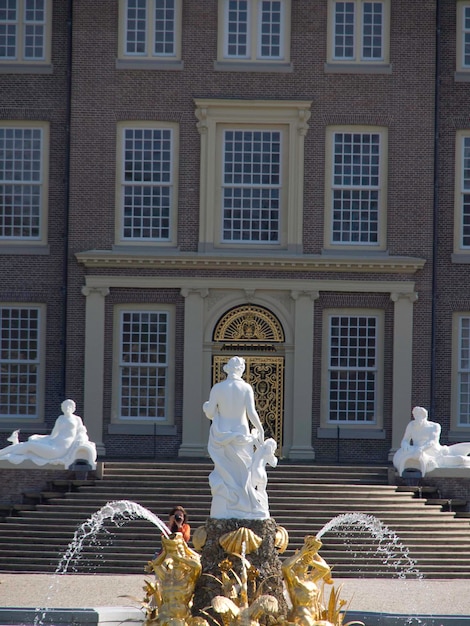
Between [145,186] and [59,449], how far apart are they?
24.9 ft

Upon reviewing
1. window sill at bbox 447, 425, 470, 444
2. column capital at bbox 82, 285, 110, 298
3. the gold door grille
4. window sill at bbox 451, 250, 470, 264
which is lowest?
window sill at bbox 447, 425, 470, 444

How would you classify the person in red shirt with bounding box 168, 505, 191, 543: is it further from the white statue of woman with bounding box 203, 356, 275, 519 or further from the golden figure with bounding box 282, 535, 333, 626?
the golden figure with bounding box 282, 535, 333, 626

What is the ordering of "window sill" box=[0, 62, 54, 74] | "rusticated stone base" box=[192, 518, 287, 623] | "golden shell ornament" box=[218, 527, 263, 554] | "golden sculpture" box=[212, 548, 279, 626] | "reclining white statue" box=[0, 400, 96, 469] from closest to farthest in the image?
"golden sculpture" box=[212, 548, 279, 626] < "rusticated stone base" box=[192, 518, 287, 623] < "golden shell ornament" box=[218, 527, 263, 554] < "reclining white statue" box=[0, 400, 96, 469] < "window sill" box=[0, 62, 54, 74]

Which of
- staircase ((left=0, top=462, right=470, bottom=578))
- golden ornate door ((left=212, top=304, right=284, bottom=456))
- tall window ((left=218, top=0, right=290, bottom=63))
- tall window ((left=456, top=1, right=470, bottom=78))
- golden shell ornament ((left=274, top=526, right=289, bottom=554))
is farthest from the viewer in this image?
tall window ((left=456, top=1, right=470, bottom=78))

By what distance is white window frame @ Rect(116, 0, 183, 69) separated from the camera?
35500 mm

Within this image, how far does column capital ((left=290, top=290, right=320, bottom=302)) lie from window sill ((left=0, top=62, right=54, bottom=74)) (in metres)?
7.40

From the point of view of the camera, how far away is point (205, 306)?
3534 centimetres

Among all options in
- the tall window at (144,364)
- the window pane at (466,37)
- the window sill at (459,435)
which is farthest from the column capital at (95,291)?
the window pane at (466,37)

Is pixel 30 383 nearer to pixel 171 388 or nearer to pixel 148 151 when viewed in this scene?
pixel 171 388

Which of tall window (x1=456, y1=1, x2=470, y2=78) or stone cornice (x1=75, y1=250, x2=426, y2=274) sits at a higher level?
tall window (x1=456, y1=1, x2=470, y2=78)

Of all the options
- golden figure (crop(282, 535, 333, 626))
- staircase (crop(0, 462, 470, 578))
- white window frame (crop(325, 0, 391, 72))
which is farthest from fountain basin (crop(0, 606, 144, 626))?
white window frame (crop(325, 0, 391, 72))

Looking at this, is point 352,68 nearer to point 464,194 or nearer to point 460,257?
point 464,194

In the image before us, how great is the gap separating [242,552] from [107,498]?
479 inches

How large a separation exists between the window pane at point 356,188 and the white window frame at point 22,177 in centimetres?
646
